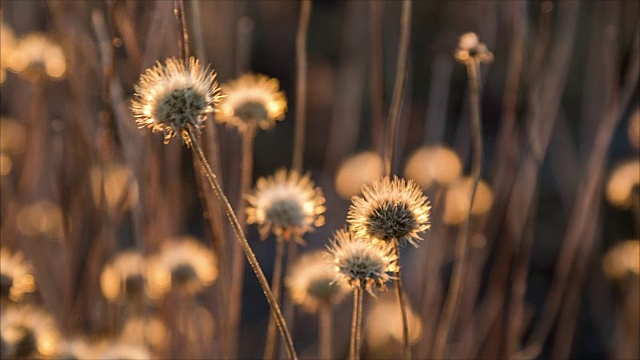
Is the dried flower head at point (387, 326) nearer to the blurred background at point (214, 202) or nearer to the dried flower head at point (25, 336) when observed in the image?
the blurred background at point (214, 202)

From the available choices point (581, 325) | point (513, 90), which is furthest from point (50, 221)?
point (581, 325)

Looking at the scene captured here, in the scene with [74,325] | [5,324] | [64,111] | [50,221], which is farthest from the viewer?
[50,221]

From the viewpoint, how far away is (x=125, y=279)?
1.48 m

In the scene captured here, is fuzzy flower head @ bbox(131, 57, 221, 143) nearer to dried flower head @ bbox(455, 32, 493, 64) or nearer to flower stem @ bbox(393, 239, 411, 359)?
flower stem @ bbox(393, 239, 411, 359)

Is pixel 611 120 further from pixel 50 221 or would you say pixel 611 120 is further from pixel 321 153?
pixel 321 153

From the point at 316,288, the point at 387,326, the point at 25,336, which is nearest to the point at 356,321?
the point at 316,288

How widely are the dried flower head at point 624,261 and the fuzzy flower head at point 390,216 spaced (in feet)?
3.60

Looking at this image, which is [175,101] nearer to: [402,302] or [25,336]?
[402,302]

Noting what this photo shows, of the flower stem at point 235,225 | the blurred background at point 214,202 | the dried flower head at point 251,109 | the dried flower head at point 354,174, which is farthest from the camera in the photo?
the dried flower head at point 354,174

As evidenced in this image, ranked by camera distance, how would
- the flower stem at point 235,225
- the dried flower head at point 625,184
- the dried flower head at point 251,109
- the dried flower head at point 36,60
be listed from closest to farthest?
the flower stem at point 235,225
the dried flower head at point 251,109
the dried flower head at point 36,60
the dried flower head at point 625,184

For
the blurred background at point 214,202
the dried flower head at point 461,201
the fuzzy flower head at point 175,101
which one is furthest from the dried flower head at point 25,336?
the dried flower head at point 461,201

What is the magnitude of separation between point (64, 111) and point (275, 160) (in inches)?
78.8

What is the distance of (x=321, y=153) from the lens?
3807 mm

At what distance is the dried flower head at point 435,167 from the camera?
179 centimetres
